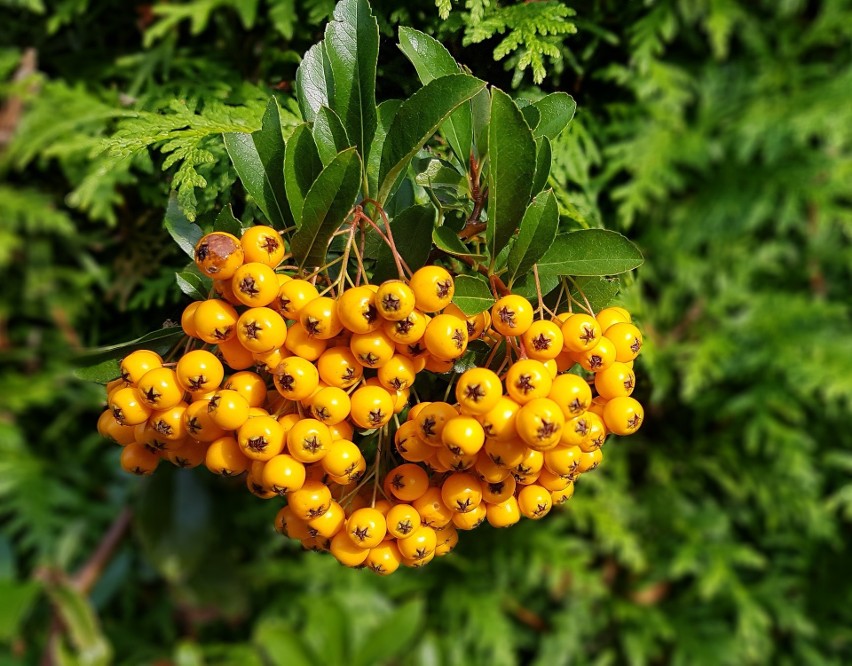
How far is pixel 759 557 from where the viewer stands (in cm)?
196

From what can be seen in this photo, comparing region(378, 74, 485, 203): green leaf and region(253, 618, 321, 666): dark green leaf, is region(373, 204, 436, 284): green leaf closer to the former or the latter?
region(378, 74, 485, 203): green leaf

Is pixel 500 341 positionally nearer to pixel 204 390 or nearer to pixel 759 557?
pixel 204 390

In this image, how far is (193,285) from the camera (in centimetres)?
83

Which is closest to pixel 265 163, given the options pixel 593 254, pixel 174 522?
pixel 593 254

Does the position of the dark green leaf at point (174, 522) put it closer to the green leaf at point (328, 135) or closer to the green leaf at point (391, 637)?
the green leaf at point (391, 637)

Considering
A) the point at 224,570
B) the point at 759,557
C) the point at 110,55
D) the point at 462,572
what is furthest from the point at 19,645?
the point at 759,557

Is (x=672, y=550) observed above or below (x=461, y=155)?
below

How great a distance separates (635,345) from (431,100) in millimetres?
338

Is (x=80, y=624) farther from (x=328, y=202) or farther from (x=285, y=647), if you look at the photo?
(x=328, y=202)

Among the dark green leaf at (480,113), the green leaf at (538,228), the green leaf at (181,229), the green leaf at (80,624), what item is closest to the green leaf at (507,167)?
the green leaf at (538,228)

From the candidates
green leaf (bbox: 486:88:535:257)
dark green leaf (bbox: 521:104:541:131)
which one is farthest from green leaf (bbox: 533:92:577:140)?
green leaf (bbox: 486:88:535:257)

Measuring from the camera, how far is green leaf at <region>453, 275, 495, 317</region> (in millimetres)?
753

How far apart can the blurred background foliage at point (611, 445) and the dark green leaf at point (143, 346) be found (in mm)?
513

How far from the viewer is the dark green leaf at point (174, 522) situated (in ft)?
5.65
